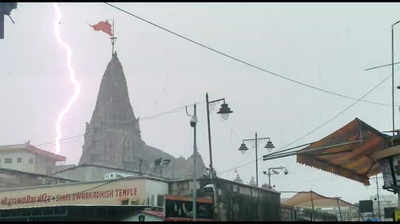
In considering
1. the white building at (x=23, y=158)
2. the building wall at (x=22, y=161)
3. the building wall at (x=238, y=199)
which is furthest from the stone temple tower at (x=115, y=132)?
the building wall at (x=238, y=199)

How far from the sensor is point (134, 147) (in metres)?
143

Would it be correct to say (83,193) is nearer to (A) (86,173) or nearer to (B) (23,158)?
(A) (86,173)

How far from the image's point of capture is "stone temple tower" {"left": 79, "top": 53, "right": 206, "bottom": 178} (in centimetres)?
13650

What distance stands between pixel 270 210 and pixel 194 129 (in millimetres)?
17194

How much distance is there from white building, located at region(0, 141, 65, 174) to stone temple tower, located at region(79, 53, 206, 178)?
14.6 metres

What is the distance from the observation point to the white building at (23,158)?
118750mm

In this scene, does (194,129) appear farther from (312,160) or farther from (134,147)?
(134,147)

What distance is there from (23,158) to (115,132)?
27.3 metres

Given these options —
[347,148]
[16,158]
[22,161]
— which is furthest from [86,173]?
[16,158]

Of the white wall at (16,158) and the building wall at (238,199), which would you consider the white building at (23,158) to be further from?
the building wall at (238,199)

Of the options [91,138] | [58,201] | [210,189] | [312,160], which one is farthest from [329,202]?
[91,138]

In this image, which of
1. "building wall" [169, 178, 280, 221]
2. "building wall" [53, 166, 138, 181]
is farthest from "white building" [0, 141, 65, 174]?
"building wall" [169, 178, 280, 221]

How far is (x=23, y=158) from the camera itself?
11981 cm

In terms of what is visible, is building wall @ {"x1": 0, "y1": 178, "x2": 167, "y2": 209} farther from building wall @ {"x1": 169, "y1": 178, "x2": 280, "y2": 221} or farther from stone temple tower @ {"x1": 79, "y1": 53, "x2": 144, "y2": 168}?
stone temple tower @ {"x1": 79, "y1": 53, "x2": 144, "y2": 168}
